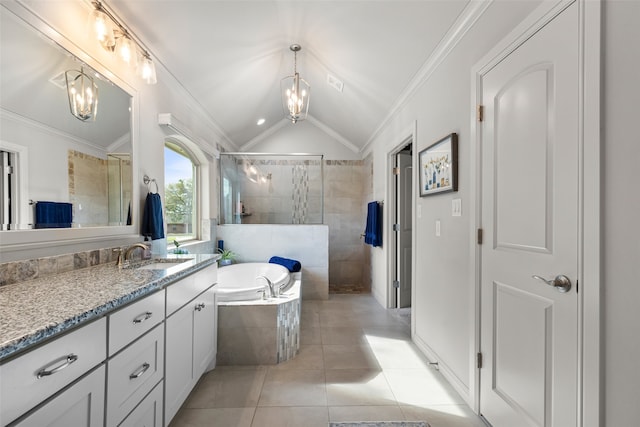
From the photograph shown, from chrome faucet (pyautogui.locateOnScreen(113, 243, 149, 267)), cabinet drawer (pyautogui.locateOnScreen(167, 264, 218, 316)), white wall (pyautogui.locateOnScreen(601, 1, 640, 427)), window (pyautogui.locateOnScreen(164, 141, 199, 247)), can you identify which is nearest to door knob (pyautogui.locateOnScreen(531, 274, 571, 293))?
white wall (pyautogui.locateOnScreen(601, 1, 640, 427))

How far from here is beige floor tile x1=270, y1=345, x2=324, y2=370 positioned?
2.28 m

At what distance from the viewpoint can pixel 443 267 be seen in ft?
7.04

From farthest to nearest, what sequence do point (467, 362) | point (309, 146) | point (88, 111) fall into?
point (309, 146) < point (467, 362) < point (88, 111)

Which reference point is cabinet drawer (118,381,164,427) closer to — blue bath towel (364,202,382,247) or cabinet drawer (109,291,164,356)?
cabinet drawer (109,291,164,356)

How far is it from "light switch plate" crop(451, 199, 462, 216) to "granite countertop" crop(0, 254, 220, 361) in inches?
66.9

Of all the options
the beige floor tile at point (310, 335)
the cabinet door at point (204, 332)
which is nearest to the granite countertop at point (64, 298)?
the cabinet door at point (204, 332)

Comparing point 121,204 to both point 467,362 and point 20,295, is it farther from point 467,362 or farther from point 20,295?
point 467,362

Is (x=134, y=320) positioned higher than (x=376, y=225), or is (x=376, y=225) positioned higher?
(x=376, y=225)

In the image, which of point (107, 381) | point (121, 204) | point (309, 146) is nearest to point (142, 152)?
point (121, 204)

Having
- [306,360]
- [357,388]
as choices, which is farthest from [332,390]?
[306,360]

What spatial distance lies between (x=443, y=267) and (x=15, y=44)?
261cm

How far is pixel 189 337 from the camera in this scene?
173 centimetres

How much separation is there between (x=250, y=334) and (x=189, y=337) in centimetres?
68

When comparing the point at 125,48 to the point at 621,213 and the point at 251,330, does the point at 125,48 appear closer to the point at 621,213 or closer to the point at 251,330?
the point at 251,330
